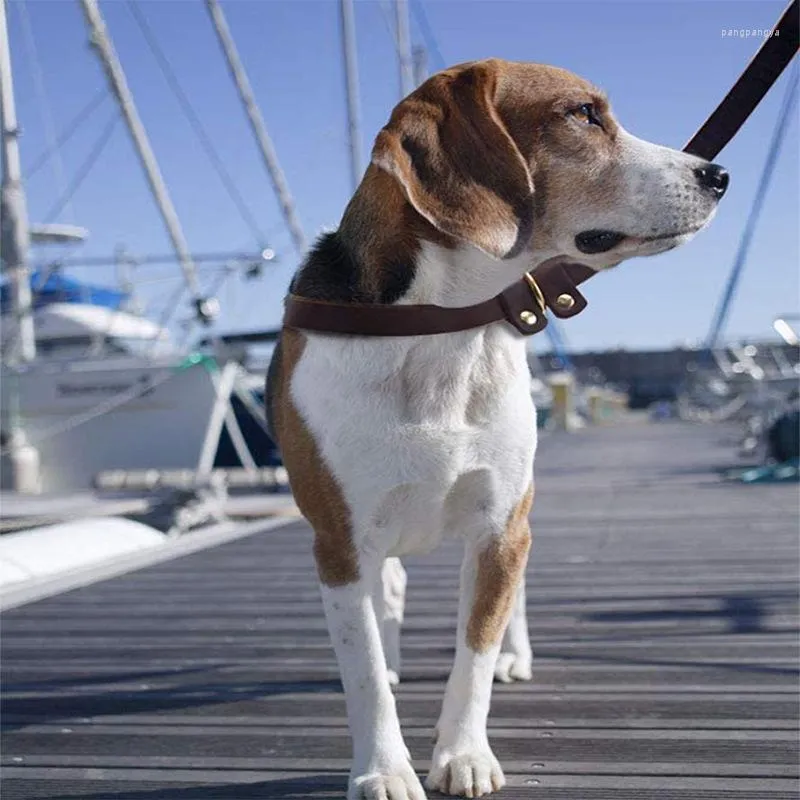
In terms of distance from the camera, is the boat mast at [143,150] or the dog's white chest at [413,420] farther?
the boat mast at [143,150]

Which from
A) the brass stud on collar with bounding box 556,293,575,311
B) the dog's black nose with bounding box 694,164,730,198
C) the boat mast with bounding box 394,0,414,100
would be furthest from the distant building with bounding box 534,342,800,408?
the dog's black nose with bounding box 694,164,730,198

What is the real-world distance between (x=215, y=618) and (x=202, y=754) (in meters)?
1.69

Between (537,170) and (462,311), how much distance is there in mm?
315

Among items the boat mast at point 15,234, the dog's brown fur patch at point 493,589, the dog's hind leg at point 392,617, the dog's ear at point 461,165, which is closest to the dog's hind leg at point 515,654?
the dog's hind leg at point 392,617

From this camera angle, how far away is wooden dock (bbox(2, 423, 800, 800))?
2.48m

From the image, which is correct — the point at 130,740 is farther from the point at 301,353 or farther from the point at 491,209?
the point at 491,209

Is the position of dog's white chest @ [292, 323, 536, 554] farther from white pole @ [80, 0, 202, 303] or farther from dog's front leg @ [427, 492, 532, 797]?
white pole @ [80, 0, 202, 303]

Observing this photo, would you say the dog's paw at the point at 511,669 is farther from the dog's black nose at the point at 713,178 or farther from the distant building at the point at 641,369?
the distant building at the point at 641,369

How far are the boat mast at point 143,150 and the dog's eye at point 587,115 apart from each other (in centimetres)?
904

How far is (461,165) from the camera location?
209cm

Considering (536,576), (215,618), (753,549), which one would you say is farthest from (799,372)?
(215,618)

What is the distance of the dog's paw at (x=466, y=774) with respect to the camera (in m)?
2.31

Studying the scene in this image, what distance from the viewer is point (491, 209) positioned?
2.10 m

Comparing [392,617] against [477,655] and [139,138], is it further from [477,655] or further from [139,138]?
[139,138]
